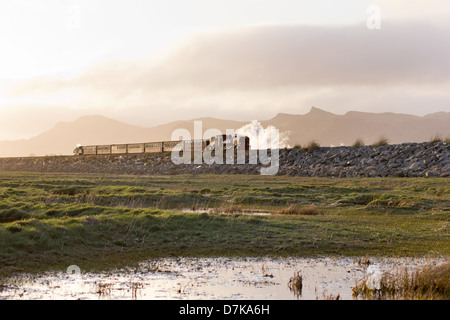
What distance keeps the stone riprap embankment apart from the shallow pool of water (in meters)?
35.7

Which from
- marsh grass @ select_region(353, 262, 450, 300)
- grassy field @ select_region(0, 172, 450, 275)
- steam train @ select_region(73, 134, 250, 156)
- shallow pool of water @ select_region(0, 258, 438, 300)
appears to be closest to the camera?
marsh grass @ select_region(353, 262, 450, 300)

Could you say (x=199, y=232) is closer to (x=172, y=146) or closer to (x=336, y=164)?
(x=336, y=164)

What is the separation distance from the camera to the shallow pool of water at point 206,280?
33.5ft

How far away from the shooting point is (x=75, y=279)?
1169 centimetres

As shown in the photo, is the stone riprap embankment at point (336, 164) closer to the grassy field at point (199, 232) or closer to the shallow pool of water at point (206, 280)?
the grassy field at point (199, 232)

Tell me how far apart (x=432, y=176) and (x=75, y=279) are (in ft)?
135

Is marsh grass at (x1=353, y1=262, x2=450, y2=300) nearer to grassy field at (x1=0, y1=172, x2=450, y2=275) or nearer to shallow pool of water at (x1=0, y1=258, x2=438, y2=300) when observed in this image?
shallow pool of water at (x1=0, y1=258, x2=438, y2=300)

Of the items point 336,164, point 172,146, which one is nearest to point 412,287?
point 336,164

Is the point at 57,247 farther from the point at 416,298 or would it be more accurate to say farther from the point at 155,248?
the point at 416,298

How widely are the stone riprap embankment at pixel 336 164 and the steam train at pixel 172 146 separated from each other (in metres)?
5.14

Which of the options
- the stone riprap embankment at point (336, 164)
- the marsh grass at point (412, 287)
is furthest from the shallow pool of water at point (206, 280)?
the stone riprap embankment at point (336, 164)

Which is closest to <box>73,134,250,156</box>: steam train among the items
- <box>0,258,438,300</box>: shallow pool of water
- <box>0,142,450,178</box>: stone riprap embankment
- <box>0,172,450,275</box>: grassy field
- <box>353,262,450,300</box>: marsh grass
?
<box>0,142,450,178</box>: stone riprap embankment

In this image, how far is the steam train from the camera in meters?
76.2
